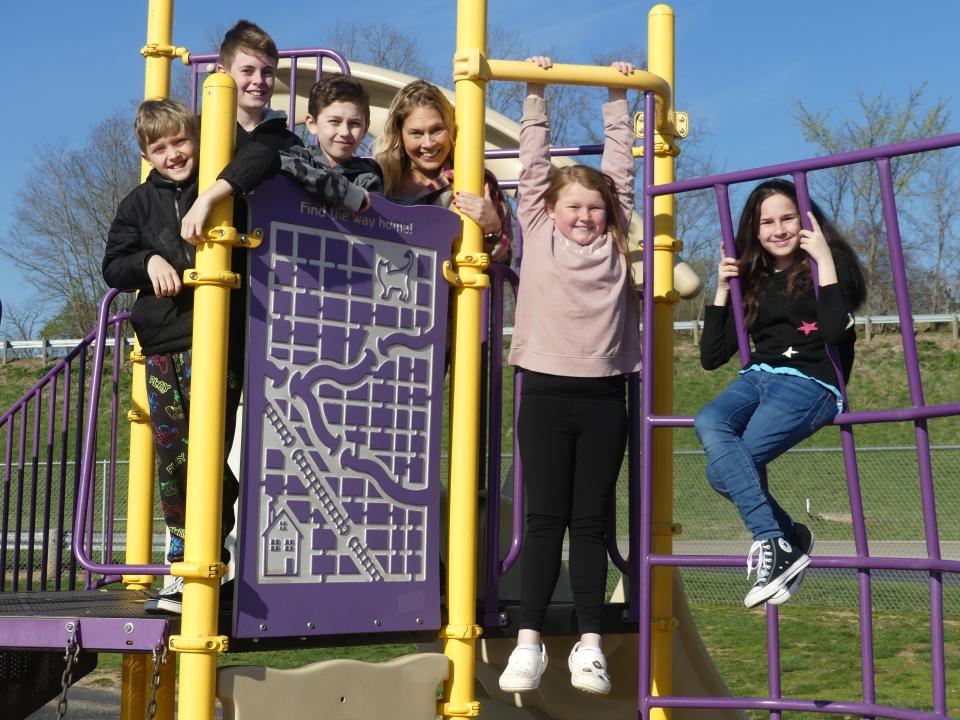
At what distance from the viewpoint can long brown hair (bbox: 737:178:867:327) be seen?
12.1 feet

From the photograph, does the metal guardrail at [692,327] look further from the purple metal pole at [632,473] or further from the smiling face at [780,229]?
the smiling face at [780,229]

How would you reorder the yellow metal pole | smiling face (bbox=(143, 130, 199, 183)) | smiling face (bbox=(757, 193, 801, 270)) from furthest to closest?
smiling face (bbox=(757, 193, 801, 270)) < smiling face (bbox=(143, 130, 199, 183)) < the yellow metal pole

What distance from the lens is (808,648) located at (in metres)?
9.00

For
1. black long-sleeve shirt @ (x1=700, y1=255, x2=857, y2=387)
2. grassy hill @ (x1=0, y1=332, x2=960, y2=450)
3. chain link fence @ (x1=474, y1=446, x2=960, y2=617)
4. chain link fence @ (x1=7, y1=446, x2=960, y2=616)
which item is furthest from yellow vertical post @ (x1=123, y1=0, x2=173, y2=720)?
grassy hill @ (x1=0, y1=332, x2=960, y2=450)

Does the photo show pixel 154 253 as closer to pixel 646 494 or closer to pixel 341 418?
pixel 341 418

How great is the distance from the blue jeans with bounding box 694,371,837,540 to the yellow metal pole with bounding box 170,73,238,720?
1.46m

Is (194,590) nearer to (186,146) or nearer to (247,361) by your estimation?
(247,361)

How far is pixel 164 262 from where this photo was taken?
347cm

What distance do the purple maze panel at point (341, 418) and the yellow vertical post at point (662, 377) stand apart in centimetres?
94

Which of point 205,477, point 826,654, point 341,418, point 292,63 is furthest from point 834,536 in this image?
point 205,477

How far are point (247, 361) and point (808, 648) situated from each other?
692 cm

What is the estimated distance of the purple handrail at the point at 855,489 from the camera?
11.0 feet

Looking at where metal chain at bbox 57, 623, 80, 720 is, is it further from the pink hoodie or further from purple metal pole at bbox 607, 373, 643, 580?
purple metal pole at bbox 607, 373, 643, 580

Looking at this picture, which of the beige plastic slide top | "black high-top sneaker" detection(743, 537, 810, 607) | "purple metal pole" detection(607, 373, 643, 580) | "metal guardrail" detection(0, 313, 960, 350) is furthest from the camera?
"metal guardrail" detection(0, 313, 960, 350)
